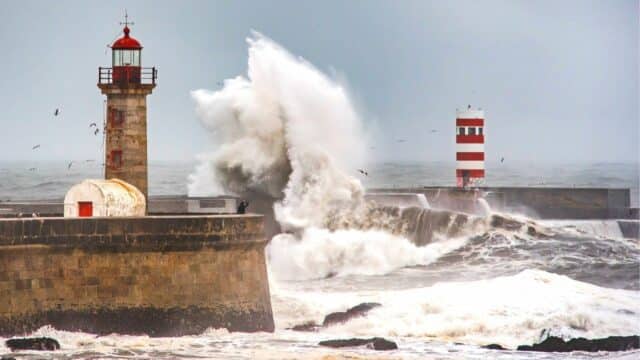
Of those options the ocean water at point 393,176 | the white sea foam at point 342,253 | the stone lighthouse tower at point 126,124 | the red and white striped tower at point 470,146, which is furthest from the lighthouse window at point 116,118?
the ocean water at point 393,176

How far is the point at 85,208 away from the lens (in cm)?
2139

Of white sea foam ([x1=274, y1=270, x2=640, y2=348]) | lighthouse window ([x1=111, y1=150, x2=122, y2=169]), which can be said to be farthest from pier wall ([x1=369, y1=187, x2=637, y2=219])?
lighthouse window ([x1=111, y1=150, x2=122, y2=169])

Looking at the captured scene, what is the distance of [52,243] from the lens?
787 inches

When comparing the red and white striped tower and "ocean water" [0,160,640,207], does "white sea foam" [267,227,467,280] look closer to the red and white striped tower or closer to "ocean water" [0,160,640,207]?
the red and white striped tower

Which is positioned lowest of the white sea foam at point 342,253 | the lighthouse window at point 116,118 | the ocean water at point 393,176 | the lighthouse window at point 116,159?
the white sea foam at point 342,253

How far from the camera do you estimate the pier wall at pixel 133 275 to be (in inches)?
780

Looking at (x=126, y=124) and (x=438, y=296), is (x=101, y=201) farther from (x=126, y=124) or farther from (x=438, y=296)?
(x=438, y=296)

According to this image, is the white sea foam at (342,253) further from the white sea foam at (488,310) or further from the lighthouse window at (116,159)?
the lighthouse window at (116,159)

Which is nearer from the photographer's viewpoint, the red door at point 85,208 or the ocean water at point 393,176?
the red door at point 85,208

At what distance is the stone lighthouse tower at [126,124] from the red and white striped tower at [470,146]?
902 cm

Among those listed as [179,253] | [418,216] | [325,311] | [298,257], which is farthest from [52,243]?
[418,216]

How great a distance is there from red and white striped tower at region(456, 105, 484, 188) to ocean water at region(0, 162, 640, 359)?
1485 millimetres

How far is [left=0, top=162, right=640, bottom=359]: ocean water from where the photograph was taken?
65.2 feet

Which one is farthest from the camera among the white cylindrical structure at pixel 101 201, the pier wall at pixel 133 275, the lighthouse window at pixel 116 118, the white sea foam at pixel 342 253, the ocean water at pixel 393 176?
the ocean water at pixel 393 176
